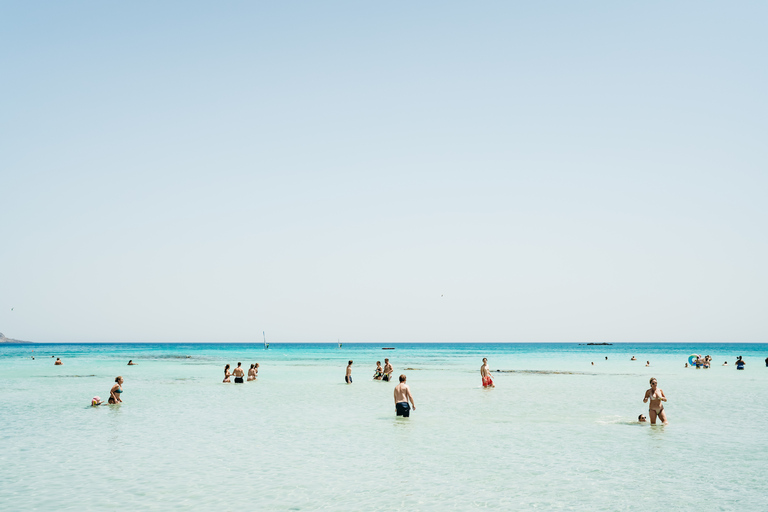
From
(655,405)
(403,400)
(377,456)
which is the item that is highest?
(655,405)

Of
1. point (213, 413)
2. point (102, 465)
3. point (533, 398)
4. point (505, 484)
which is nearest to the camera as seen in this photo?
point (505, 484)

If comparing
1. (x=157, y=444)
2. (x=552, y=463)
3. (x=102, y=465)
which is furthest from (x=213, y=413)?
(x=552, y=463)

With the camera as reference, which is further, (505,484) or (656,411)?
(656,411)

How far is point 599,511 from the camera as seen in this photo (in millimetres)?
11039

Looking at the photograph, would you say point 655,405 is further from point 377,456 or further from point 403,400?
point 377,456

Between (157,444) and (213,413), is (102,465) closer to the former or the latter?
(157,444)

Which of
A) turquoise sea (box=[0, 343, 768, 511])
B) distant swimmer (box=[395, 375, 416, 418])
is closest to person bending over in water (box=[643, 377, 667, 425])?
turquoise sea (box=[0, 343, 768, 511])

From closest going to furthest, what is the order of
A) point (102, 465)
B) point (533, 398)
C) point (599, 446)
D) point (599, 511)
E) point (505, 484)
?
point (599, 511) < point (505, 484) < point (102, 465) < point (599, 446) < point (533, 398)

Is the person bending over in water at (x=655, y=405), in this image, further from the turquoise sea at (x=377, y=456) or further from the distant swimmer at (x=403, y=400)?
the distant swimmer at (x=403, y=400)

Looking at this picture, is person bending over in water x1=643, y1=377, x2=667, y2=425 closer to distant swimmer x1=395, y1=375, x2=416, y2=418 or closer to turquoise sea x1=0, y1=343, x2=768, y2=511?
turquoise sea x1=0, y1=343, x2=768, y2=511

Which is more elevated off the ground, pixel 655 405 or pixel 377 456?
pixel 655 405

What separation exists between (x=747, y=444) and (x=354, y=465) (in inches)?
474

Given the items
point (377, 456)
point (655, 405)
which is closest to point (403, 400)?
point (377, 456)

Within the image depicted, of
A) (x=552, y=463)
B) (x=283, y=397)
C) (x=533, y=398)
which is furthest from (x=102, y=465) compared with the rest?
(x=533, y=398)
